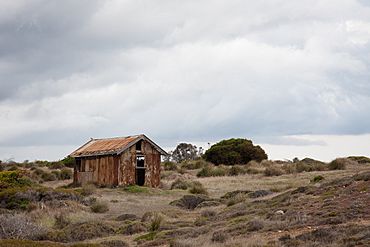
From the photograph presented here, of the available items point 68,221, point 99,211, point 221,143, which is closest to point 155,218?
point 68,221

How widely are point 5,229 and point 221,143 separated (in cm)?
4118

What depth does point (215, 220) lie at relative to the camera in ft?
61.8

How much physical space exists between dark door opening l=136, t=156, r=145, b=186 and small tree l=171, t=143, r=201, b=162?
115 ft

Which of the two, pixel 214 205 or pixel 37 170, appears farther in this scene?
pixel 37 170

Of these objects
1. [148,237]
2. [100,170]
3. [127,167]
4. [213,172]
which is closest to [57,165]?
[213,172]

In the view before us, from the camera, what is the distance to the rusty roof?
117 feet

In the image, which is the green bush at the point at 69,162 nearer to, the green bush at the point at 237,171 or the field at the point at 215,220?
the green bush at the point at 237,171

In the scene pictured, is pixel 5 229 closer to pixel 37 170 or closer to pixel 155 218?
pixel 155 218

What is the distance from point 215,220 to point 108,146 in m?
19.3

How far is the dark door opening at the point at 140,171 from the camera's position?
37.1 meters

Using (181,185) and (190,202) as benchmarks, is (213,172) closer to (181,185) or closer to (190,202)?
(181,185)

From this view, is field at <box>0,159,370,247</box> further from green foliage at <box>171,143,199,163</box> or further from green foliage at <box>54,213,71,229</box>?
green foliage at <box>171,143,199,163</box>

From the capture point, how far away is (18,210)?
2297cm

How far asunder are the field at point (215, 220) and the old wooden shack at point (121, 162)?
20.8 feet
